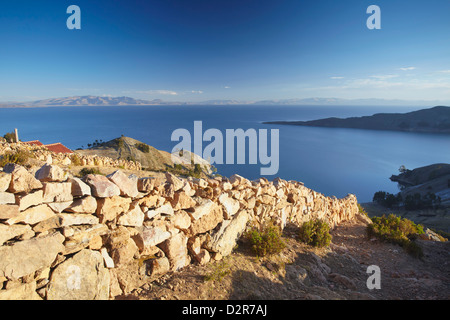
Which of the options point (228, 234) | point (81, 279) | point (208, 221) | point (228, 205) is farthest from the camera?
point (228, 205)

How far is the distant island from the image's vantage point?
126 metres

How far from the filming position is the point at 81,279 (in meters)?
3.06

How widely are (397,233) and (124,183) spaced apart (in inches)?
340

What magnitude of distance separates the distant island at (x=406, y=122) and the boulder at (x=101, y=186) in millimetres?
164091

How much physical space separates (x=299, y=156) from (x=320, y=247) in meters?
76.5

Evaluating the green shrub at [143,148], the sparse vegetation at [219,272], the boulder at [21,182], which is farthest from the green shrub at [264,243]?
the green shrub at [143,148]

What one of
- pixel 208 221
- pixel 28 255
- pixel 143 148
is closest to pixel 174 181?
pixel 208 221

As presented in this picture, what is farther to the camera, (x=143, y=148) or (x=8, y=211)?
(x=143, y=148)

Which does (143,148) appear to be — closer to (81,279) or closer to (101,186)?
(101,186)

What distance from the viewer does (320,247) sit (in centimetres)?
635

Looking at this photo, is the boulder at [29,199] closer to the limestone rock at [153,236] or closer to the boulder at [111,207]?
the boulder at [111,207]

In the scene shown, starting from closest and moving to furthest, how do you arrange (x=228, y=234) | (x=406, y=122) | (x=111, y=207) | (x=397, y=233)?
(x=111, y=207) < (x=228, y=234) < (x=397, y=233) < (x=406, y=122)

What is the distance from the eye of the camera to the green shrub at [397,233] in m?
7.20

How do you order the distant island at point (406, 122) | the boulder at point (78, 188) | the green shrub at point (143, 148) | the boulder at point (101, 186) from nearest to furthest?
the boulder at point (78, 188), the boulder at point (101, 186), the green shrub at point (143, 148), the distant island at point (406, 122)
